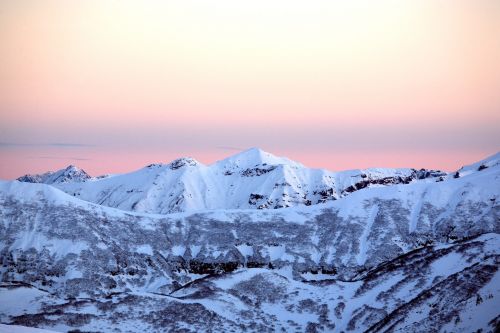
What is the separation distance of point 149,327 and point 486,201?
4876 inches

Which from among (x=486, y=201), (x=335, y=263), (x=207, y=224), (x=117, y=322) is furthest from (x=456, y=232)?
(x=117, y=322)

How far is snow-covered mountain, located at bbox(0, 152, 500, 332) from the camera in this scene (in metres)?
104

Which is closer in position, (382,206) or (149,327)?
(149,327)

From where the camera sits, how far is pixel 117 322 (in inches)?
4146

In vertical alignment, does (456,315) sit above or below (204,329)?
above

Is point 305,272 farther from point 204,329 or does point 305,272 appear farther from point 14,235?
point 14,235

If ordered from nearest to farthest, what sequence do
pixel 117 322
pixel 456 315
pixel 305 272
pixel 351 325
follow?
pixel 456 315, pixel 117 322, pixel 351 325, pixel 305 272

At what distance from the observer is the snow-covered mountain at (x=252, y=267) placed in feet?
341

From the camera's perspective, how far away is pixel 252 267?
17288 centimetres

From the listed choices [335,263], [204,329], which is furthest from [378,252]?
[204,329]

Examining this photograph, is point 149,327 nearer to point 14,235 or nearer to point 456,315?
point 456,315

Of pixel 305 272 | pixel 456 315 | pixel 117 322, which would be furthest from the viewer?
pixel 305 272

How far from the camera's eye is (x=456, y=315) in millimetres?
87812

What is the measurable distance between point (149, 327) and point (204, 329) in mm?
9411
